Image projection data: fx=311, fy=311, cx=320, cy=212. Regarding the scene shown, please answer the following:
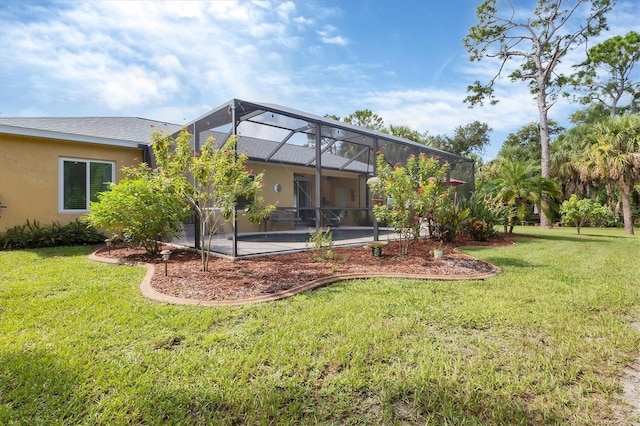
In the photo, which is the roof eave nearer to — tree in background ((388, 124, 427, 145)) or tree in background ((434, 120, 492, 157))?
tree in background ((388, 124, 427, 145))

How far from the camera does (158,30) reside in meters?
7.99

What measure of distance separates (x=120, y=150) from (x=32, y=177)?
238 cm

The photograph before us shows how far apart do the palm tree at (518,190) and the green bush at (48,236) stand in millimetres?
14207

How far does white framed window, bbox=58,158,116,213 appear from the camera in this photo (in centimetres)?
933

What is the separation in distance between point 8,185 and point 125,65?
4.69 meters

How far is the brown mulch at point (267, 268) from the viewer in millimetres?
4445

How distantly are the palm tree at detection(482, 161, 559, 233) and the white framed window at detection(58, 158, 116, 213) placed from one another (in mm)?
14167

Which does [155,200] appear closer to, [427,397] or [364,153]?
[427,397]

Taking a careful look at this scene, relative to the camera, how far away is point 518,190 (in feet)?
41.3

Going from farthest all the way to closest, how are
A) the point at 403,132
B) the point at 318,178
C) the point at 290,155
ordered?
1. the point at 403,132
2. the point at 290,155
3. the point at 318,178

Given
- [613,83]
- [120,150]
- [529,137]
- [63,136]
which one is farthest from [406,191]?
[613,83]

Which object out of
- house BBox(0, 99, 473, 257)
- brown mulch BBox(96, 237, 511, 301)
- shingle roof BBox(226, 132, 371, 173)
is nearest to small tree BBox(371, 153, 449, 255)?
Answer: brown mulch BBox(96, 237, 511, 301)

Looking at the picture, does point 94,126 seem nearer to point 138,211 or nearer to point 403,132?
point 138,211

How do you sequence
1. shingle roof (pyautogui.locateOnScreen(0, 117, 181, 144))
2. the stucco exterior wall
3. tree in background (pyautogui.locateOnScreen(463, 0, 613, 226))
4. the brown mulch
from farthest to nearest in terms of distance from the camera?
tree in background (pyautogui.locateOnScreen(463, 0, 613, 226)), shingle roof (pyautogui.locateOnScreen(0, 117, 181, 144)), the stucco exterior wall, the brown mulch
